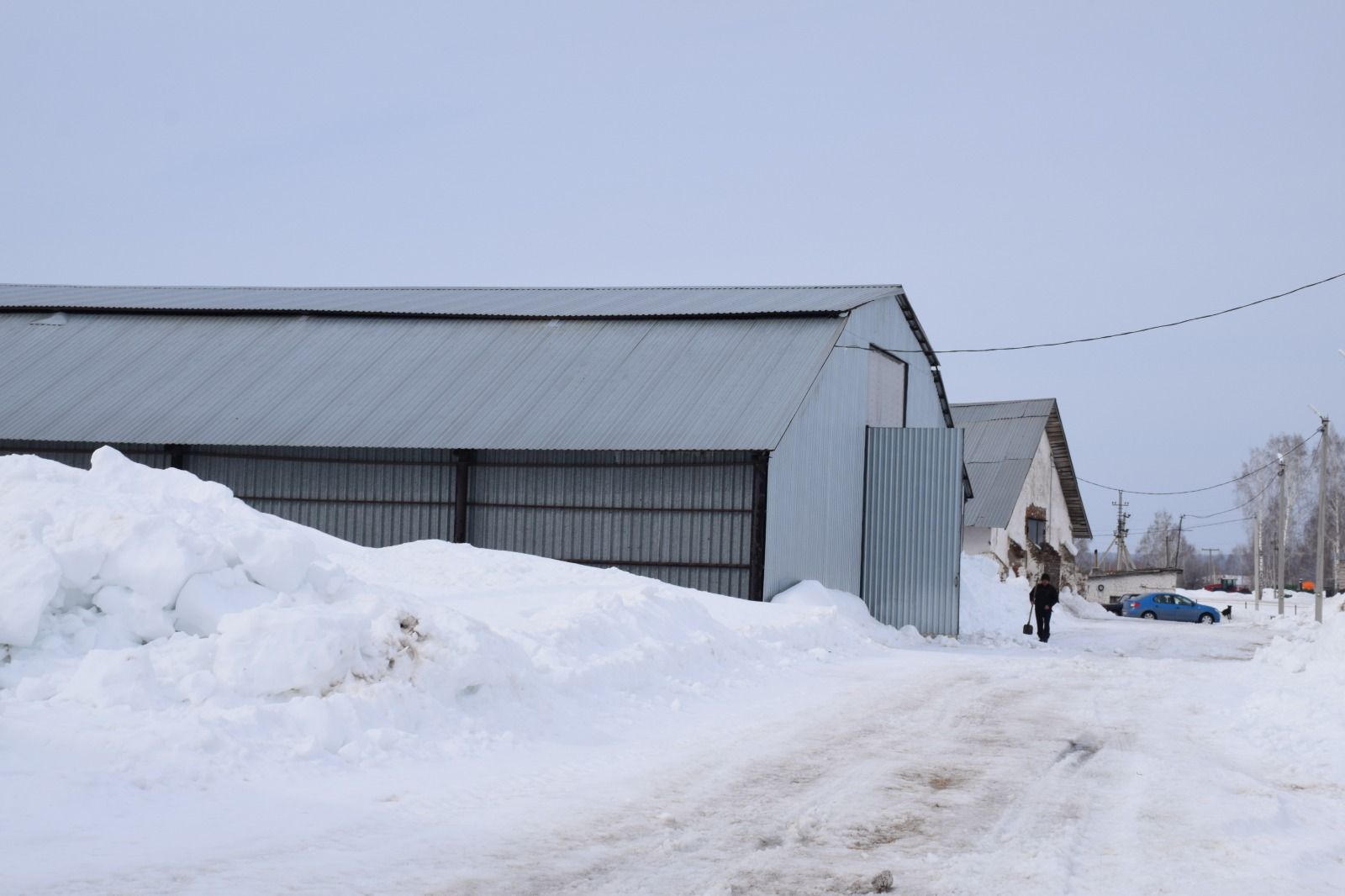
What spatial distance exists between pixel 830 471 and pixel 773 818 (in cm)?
1814

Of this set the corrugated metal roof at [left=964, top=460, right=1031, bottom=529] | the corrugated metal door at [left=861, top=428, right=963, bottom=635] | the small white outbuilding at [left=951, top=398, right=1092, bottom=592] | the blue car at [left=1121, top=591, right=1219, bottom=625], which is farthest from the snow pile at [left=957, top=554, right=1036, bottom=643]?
the blue car at [left=1121, top=591, right=1219, bottom=625]

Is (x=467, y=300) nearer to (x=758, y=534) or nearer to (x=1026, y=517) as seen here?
(x=758, y=534)

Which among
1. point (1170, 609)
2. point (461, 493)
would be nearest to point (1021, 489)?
point (1170, 609)

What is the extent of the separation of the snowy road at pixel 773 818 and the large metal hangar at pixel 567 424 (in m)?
11.1

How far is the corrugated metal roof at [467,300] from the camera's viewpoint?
28359 mm

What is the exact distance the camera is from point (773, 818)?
7.55 metres

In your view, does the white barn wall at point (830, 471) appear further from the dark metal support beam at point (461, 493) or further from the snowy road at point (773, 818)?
the snowy road at point (773, 818)

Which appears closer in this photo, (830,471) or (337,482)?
(337,482)

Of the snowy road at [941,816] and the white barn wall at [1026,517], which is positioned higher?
the white barn wall at [1026,517]

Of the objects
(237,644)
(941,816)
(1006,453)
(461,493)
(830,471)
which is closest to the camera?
(941,816)

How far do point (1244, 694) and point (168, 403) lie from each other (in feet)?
69.7

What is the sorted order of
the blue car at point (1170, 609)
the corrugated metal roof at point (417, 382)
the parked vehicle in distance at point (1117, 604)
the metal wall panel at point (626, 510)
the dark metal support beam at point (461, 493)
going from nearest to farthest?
the metal wall panel at point (626, 510) < the corrugated metal roof at point (417, 382) < the dark metal support beam at point (461, 493) < the blue car at point (1170, 609) < the parked vehicle in distance at point (1117, 604)

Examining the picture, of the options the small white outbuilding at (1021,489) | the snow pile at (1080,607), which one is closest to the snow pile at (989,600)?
the small white outbuilding at (1021,489)

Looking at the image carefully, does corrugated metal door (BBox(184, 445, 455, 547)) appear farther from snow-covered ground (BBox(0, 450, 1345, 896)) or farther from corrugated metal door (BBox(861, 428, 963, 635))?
snow-covered ground (BBox(0, 450, 1345, 896))
